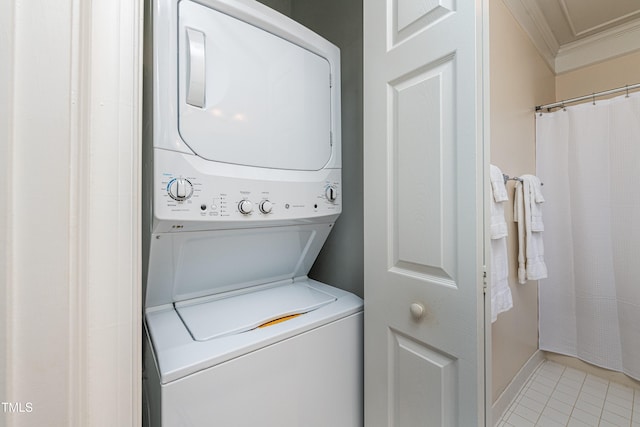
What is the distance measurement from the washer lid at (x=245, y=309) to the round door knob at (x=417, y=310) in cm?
37

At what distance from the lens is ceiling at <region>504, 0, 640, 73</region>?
1874mm

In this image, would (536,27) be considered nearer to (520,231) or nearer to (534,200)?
(534,200)

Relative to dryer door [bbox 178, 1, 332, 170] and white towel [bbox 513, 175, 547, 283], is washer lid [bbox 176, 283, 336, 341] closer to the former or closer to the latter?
dryer door [bbox 178, 1, 332, 170]

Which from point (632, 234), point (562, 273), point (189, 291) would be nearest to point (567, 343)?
point (562, 273)

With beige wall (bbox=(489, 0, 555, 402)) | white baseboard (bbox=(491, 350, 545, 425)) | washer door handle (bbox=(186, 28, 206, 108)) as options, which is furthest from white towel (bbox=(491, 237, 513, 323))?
washer door handle (bbox=(186, 28, 206, 108))

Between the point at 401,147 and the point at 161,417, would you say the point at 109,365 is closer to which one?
the point at 161,417

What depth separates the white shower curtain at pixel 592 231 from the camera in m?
1.95

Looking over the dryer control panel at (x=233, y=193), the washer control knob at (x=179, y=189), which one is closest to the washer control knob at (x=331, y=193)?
the dryer control panel at (x=233, y=193)

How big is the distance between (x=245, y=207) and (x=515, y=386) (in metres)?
2.33

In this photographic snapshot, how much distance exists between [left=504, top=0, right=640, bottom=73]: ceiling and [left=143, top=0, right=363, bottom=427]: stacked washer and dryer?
1.81 metres

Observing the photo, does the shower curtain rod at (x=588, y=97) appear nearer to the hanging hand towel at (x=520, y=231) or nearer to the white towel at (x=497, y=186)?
the hanging hand towel at (x=520, y=231)

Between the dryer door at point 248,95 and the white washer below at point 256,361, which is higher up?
the dryer door at point 248,95

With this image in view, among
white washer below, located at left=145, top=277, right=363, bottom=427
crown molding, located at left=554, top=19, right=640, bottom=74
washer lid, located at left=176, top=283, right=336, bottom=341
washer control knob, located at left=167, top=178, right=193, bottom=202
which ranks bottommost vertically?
white washer below, located at left=145, top=277, right=363, bottom=427

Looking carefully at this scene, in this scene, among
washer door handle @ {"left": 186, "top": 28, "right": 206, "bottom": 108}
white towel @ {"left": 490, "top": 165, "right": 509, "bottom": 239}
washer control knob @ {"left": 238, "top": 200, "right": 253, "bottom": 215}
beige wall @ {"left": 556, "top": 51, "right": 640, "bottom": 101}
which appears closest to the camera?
washer door handle @ {"left": 186, "top": 28, "right": 206, "bottom": 108}
